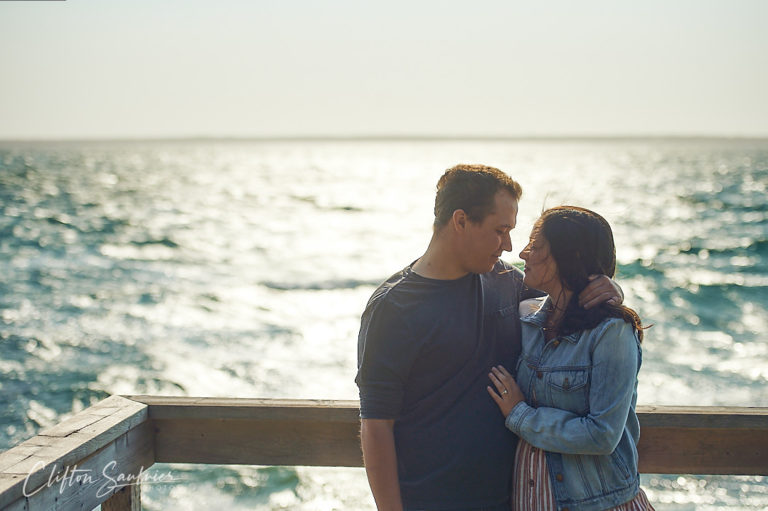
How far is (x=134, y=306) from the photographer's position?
1491 centimetres

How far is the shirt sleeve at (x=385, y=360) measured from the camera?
2.41m

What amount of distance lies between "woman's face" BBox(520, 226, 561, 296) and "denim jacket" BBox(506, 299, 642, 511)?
16 centimetres

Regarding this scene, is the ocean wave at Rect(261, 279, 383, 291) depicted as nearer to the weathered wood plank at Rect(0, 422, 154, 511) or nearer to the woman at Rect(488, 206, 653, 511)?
the weathered wood plank at Rect(0, 422, 154, 511)

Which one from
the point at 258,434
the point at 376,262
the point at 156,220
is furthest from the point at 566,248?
the point at 156,220

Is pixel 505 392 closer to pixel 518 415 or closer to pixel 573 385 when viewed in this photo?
pixel 518 415

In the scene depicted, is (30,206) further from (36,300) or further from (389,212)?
(36,300)

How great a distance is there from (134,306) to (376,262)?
9.52 metres

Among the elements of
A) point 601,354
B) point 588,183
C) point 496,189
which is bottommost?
point 588,183

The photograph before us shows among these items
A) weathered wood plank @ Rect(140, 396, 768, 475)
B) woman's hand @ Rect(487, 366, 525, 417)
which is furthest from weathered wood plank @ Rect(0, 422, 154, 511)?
woman's hand @ Rect(487, 366, 525, 417)

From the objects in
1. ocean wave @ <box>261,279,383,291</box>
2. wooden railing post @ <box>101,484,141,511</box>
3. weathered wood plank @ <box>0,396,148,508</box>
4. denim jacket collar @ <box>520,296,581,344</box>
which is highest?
denim jacket collar @ <box>520,296,581,344</box>

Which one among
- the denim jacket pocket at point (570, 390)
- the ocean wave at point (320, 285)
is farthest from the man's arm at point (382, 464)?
the ocean wave at point (320, 285)

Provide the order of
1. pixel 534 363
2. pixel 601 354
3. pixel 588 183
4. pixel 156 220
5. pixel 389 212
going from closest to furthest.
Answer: pixel 601 354, pixel 534 363, pixel 156 220, pixel 389 212, pixel 588 183

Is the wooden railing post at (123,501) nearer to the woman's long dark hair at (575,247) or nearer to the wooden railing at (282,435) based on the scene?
the wooden railing at (282,435)

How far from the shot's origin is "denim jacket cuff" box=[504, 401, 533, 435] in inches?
94.6
